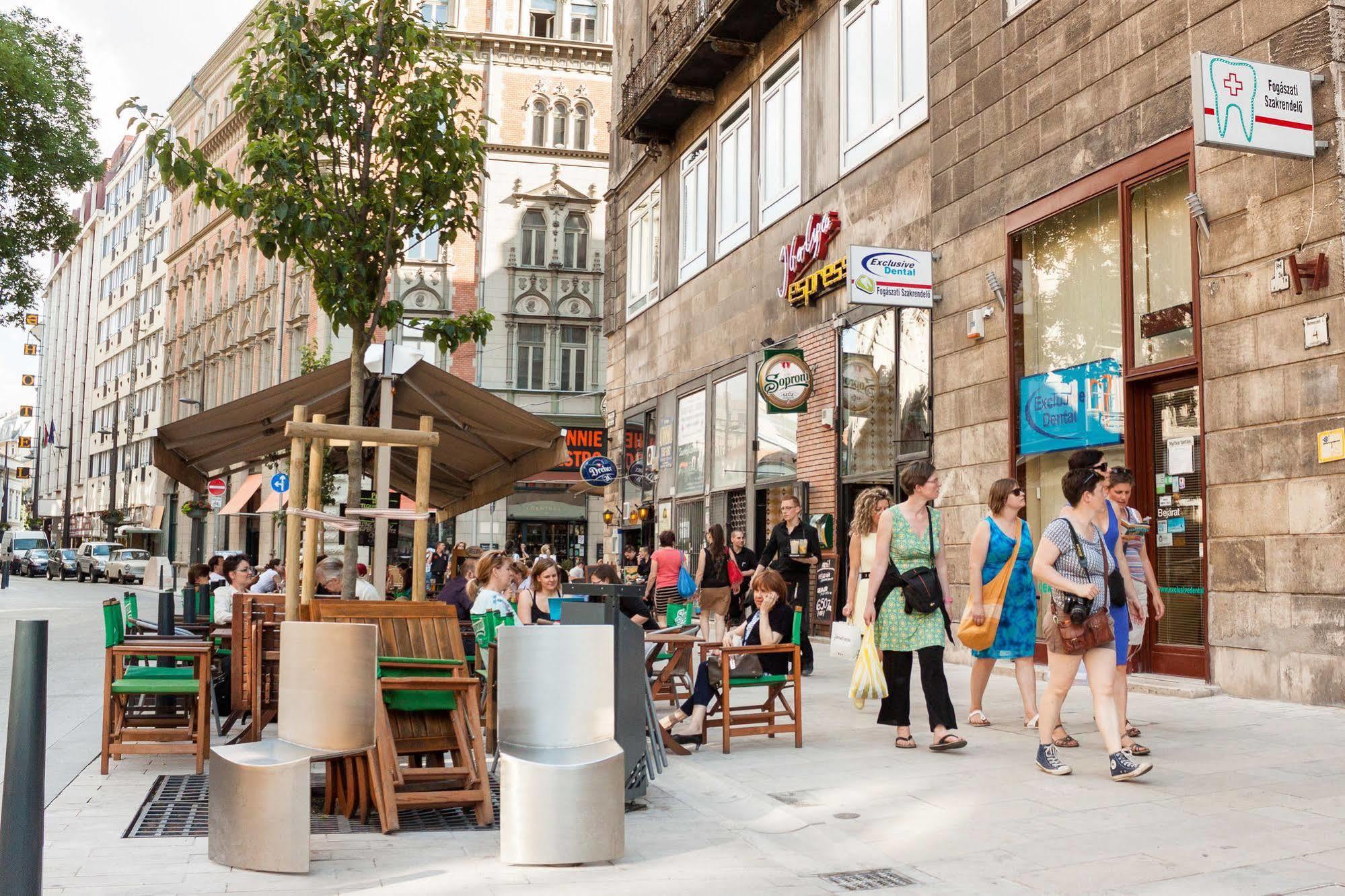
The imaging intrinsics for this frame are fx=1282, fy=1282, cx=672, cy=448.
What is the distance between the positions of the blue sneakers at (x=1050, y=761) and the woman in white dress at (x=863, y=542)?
8.14 ft

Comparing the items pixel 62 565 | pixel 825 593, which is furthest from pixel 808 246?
pixel 62 565

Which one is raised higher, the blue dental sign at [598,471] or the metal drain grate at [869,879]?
the blue dental sign at [598,471]

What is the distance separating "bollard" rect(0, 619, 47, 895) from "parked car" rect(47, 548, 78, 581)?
172 ft

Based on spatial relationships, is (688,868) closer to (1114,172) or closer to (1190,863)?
(1190,863)

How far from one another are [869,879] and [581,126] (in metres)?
44.9

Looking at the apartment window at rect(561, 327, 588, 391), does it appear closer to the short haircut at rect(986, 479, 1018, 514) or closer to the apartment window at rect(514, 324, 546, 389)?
the apartment window at rect(514, 324, 546, 389)

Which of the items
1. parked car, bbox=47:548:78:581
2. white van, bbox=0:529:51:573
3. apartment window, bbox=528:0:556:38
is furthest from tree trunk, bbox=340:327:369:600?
white van, bbox=0:529:51:573

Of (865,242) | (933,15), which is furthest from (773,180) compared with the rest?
(933,15)

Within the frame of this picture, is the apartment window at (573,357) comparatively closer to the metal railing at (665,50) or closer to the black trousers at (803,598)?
the metal railing at (665,50)

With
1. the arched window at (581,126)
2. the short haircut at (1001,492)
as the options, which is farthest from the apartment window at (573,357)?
the short haircut at (1001,492)

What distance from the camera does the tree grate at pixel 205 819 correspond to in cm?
605

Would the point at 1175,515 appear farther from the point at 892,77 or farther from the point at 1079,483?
the point at 892,77

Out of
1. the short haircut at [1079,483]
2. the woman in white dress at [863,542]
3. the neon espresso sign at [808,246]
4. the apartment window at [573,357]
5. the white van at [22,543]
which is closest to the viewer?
the short haircut at [1079,483]

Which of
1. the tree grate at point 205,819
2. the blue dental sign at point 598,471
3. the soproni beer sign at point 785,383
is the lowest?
the tree grate at point 205,819
